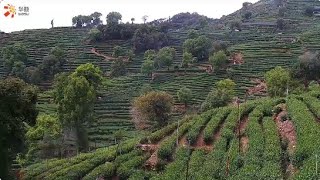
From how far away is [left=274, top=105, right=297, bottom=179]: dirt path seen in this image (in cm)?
2065

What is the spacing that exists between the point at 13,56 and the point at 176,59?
91.3 feet

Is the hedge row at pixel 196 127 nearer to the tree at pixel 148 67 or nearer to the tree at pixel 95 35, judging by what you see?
the tree at pixel 148 67

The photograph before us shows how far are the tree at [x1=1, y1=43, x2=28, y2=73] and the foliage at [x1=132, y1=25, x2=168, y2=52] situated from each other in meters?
20.8

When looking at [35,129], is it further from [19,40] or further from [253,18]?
[253,18]

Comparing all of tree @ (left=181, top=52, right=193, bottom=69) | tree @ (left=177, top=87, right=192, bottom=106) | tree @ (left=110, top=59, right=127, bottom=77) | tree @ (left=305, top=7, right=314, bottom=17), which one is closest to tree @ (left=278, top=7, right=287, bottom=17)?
tree @ (left=305, top=7, right=314, bottom=17)

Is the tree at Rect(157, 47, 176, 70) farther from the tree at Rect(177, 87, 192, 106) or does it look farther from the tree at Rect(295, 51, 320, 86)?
the tree at Rect(295, 51, 320, 86)

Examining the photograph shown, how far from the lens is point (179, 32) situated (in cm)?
9450

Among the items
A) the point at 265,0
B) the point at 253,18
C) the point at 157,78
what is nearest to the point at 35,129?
the point at 157,78

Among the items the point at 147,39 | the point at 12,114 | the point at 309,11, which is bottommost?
the point at 12,114

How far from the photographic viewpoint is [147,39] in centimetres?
8138

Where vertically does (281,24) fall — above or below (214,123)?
above

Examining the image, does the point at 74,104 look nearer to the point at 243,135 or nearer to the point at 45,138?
the point at 45,138

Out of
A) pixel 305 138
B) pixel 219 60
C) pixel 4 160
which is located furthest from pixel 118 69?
pixel 305 138

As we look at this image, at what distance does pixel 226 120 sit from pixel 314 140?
324 inches
